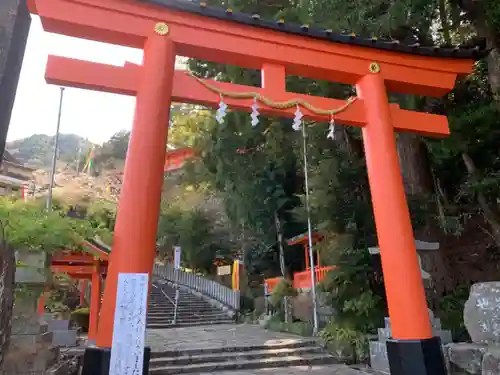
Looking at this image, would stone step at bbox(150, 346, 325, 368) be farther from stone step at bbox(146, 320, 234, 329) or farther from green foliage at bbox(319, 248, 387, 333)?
stone step at bbox(146, 320, 234, 329)

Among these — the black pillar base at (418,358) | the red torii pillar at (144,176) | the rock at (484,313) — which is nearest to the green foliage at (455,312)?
the rock at (484,313)

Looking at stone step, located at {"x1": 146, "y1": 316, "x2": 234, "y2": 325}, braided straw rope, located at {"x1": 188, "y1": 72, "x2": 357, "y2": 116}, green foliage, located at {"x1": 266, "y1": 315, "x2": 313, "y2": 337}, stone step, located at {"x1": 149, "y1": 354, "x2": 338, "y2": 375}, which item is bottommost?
stone step, located at {"x1": 149, "y1": 354, "x2": 338, "y2": 375}

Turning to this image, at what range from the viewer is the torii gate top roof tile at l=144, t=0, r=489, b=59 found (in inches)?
192

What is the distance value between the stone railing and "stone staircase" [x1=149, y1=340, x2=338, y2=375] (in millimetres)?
8799

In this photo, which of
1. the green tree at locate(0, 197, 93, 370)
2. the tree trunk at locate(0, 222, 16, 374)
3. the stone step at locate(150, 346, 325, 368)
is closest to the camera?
the tree trunk at locate(0, 222, 16, 374)

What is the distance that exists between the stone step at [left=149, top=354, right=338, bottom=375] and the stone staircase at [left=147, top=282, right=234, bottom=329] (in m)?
7.81

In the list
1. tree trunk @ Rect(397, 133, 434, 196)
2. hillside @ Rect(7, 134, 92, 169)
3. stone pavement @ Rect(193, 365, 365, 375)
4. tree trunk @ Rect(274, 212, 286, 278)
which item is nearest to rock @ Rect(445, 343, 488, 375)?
stone pavement @ Rect(193, 365, 365, 375)

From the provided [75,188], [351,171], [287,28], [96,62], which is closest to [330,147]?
[351,171]

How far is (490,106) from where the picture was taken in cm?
793

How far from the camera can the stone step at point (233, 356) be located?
325 inches

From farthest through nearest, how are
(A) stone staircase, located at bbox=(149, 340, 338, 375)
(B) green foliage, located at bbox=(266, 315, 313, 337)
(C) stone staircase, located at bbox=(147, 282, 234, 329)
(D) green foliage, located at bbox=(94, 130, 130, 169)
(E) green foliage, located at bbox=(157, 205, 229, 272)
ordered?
(D) green foliage, located at bbox=(94, 130, 130, 169) → (E) green foliage, located at bbox=(157, 205, 229, 272) → (C) stone staircase, located at bbox=(147, 282, 234, 329) → (B) green foliage, located at bbox=(266, 315, 313, 337) → (A) stone staircase, located at bbox=(149, 340, 338, 375)

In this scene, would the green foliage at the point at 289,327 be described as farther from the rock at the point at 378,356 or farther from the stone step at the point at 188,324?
the rock at the point at 378,356

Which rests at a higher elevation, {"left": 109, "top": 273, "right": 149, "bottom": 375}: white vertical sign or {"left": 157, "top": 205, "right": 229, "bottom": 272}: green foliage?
{"left": 157, "top": 205, "right": 229, "bottom": 272}: green foliage

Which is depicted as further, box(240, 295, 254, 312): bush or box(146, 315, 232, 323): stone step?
box(240, 295, 254, 312): bush
